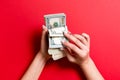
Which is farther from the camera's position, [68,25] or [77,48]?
[68,25]

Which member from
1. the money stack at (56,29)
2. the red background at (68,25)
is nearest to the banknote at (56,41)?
the money stack at (56,29)

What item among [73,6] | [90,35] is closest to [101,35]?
[90,35]

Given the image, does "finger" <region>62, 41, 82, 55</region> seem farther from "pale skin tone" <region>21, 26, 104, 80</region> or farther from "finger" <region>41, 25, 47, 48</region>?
"finger" <region>41, 25, 47, 48</region>

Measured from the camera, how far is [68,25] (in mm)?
1170

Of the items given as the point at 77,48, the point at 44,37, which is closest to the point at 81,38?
the point at 77,48

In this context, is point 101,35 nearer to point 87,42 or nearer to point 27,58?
point 87,42

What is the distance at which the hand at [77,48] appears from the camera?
41.5 inches

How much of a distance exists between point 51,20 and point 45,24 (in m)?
0.04

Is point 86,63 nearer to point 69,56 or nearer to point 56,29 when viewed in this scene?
point 69,56

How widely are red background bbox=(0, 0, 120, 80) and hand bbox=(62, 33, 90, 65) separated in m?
0.08

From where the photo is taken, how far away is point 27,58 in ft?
3.93

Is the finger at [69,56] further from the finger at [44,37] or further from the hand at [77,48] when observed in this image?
the finger at [44,37]

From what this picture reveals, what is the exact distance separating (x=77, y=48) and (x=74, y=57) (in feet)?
0.24

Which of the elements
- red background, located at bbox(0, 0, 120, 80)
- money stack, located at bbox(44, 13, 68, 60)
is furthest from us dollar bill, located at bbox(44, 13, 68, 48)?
red background, located at bbox(0, 0, 120, 80)
